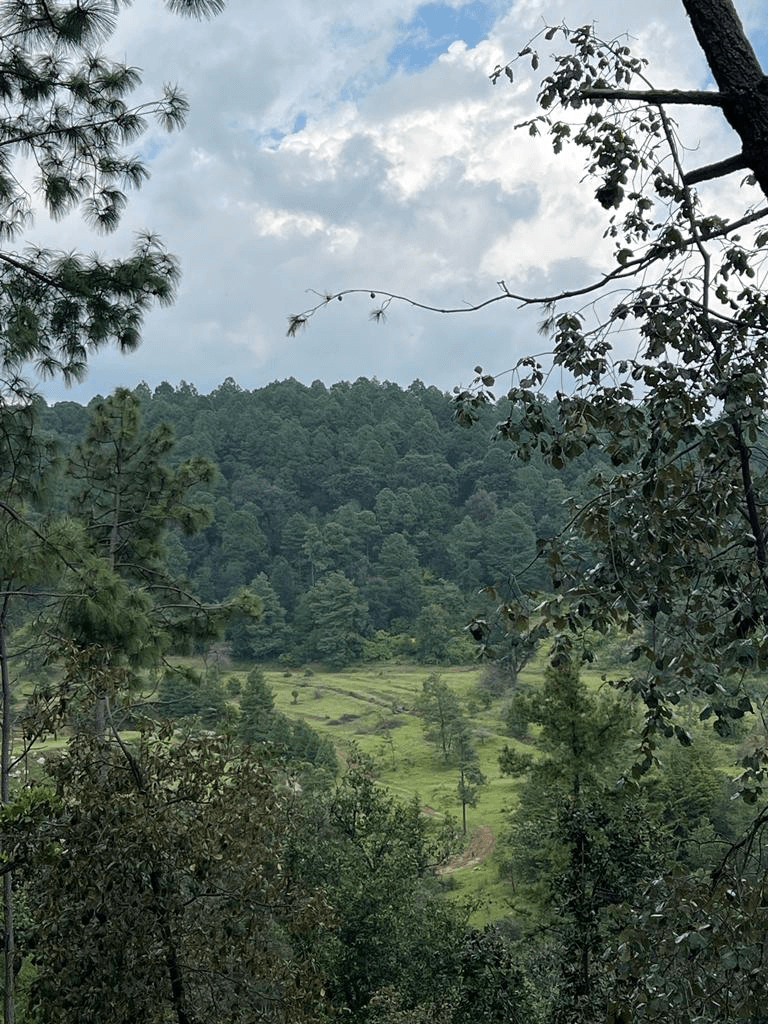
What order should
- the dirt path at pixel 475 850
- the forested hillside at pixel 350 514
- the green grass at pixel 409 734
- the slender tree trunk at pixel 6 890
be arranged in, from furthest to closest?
the forested hillside at pixel 350 514
the dirt path at pixel 475 850
the green grass at pixel 409 734
the slender tree trunk at pixel 6 890

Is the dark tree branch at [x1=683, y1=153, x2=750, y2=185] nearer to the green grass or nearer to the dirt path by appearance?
the green grass

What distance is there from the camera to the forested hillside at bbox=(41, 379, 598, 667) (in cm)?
6831

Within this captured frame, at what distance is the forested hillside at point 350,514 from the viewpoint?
68312 millimetres

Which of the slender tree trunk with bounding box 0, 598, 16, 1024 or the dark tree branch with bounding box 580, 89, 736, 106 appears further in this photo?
the slender tree trunk with bounding box 0, 598, 16, 1024

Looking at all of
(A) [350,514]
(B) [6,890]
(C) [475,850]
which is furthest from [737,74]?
(A) [350,514]

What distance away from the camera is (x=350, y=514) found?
79.2 meters

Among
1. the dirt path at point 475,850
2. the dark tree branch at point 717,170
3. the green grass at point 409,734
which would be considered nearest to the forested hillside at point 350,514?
the green grass at point 409,734

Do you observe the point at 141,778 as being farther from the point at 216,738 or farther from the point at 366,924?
the point at 366,924

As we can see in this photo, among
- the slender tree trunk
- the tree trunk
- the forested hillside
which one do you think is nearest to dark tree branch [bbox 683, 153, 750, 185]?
the tree trunk

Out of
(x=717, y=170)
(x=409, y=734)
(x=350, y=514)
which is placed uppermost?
(x=350, y=514)

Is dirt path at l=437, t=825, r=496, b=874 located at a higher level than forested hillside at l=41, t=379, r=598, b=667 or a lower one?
lower

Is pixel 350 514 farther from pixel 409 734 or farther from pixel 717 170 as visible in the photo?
pixel 717 170

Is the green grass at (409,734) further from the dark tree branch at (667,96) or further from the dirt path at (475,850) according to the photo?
the dark tree branch at (667,96)

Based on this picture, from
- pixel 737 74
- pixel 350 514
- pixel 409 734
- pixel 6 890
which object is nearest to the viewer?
pixel 737 74
